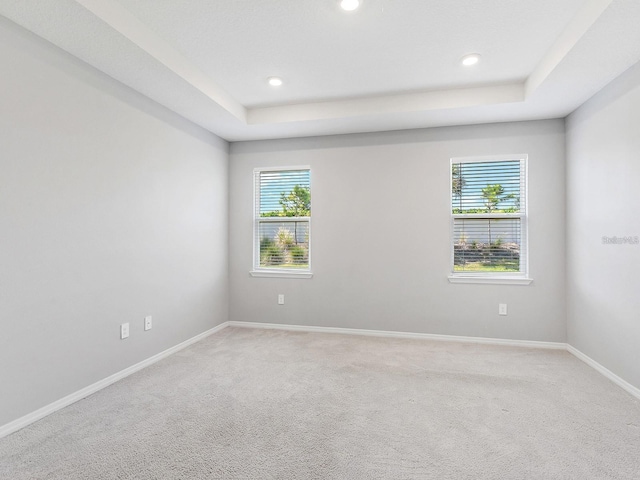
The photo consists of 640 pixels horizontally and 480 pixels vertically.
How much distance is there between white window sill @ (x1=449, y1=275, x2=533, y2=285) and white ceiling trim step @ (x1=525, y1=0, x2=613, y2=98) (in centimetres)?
186

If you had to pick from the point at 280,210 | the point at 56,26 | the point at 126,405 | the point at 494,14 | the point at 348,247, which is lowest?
the point at 126,405

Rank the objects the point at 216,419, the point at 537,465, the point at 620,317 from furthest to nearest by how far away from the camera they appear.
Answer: the point at 620,317 < the point at 216,419 < the point at 537,465

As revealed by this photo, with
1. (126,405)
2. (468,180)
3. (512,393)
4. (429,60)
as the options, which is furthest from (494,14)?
(126,405)

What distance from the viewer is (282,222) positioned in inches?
172

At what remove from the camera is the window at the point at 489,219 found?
12.1 feet

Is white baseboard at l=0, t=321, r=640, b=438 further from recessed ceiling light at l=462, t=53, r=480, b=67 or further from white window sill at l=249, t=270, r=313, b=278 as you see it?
recessed ceiling light at l=462, t=53, r=480, b=67

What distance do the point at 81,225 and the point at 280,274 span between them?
2309 mm

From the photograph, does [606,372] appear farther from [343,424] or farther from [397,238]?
[343,424]

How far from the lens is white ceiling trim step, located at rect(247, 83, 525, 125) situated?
316 cm

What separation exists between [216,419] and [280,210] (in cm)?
272

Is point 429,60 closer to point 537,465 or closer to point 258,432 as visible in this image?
point 537,465

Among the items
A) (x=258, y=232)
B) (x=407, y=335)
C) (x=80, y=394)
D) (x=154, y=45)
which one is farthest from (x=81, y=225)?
(x=407, y=335)

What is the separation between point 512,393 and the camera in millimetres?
2488

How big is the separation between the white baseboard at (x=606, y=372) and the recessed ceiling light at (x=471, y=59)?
2.77 m
